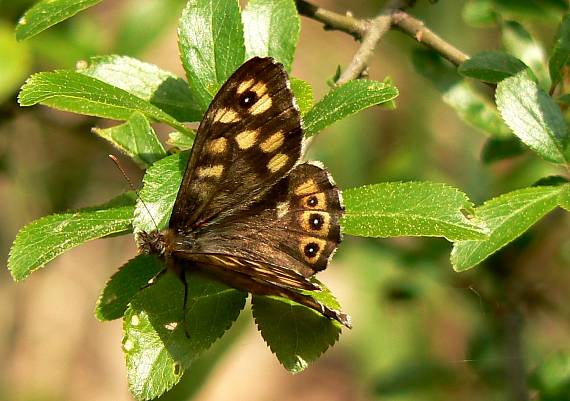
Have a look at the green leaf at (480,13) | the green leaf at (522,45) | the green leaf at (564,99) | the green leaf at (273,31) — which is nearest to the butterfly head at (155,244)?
the green leaf at (273,31)

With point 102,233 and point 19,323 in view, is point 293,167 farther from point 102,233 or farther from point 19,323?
point 19,323

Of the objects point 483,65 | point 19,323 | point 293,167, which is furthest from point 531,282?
point 19,323

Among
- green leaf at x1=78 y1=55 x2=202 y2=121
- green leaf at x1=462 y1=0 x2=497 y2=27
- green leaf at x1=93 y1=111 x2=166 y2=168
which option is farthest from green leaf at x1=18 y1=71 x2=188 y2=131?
green leaf at x1=462 y1=0 x2=497 y2=27

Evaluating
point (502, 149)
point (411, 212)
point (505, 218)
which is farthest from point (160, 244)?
point (502, 149)

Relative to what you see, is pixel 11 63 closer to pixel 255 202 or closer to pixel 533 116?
pixel 255 202

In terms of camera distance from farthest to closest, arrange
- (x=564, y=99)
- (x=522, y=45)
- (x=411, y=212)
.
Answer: (x=522, y=45)
(x=564, y=99)
(x=411, y=212)

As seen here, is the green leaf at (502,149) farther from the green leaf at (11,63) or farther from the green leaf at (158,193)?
the green leaf at (11,63)
